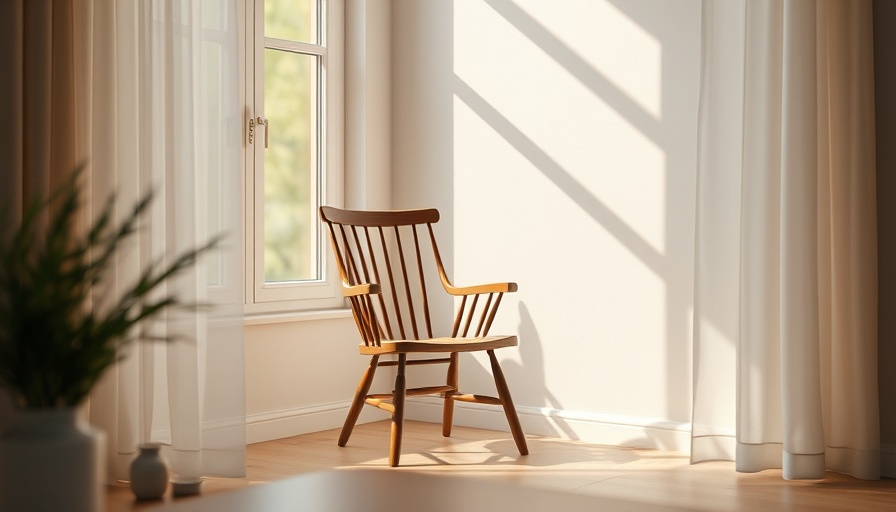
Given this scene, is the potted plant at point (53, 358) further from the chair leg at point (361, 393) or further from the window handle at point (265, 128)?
the window handle at point (265, 128)

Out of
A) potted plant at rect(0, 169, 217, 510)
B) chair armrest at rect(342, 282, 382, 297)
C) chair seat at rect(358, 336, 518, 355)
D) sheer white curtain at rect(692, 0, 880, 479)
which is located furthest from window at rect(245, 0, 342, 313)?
potted plant at rect(0, 169, 217, 510)

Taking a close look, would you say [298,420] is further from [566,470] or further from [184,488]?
[184,488]

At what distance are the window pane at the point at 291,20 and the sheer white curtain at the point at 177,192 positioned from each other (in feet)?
3.10

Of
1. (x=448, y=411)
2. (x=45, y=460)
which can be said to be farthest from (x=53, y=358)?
(x=448, y=411)

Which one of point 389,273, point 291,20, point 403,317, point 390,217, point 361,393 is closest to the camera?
point 361,393

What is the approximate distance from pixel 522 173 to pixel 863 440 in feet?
5.48

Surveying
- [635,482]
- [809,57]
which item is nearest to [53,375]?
[635,482]

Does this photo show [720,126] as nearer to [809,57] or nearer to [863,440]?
[809,57]

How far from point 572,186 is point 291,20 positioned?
1391mm

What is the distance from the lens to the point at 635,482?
323 cm

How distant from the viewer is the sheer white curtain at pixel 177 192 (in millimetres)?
3225

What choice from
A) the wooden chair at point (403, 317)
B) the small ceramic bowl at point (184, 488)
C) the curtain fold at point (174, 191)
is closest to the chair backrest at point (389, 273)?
the wooden chair at point (403, 317)

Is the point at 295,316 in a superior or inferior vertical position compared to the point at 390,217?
inferior

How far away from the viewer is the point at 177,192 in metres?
3.27
